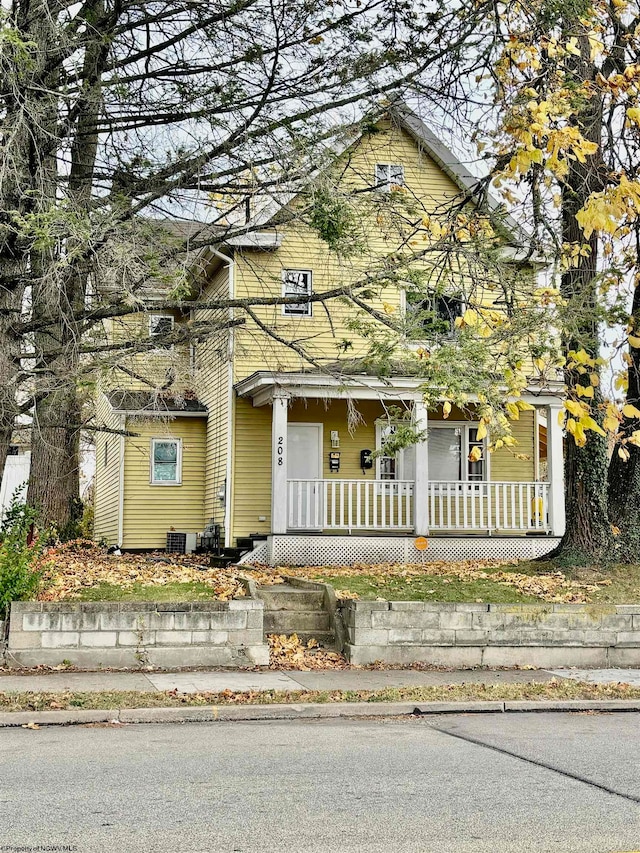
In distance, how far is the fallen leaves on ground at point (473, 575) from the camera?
561 inches

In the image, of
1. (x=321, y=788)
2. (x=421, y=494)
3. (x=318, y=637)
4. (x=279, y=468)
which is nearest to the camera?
(x=321, y=788)

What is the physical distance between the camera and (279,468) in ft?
64.6

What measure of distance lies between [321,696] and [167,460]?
50.6 feet

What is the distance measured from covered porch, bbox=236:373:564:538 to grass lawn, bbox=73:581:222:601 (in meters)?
5.89

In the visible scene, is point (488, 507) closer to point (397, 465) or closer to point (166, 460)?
point (397, 465)

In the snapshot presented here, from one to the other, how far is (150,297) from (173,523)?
1200 centimetres

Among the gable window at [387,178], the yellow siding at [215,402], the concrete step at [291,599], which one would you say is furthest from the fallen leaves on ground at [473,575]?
the gable window at [387,178]

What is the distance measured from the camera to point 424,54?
1212cm

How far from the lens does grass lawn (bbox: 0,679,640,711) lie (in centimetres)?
930

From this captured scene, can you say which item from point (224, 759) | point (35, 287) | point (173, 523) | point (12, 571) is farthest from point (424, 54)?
point (173, 523)

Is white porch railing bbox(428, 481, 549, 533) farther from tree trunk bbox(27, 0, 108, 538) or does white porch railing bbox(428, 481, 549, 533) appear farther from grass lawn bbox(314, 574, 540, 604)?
tree trunk bbox(27, 0, 108, 538)

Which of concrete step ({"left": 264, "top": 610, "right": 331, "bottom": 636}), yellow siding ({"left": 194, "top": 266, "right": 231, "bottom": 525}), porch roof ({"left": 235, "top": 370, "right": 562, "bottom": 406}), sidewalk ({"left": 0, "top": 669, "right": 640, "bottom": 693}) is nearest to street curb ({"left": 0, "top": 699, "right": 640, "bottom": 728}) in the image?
sidewalk ({"left": 0, "top": 669, "right": 640, "bottom": 693})

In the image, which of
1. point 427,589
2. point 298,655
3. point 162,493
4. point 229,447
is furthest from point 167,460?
point 298,655

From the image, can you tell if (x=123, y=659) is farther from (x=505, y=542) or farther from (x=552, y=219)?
(x=505, y=542)
